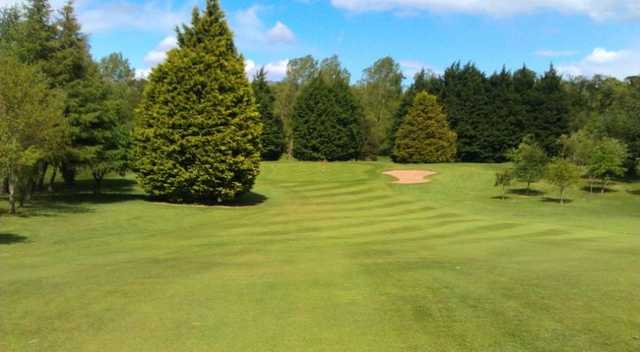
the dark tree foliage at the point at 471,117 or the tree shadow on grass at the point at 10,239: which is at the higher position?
the dark tree foliage at the point at 471,117

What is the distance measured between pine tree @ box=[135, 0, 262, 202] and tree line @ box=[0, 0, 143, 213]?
2.53m

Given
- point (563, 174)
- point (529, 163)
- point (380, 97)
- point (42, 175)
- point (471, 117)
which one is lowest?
point (42, 175)

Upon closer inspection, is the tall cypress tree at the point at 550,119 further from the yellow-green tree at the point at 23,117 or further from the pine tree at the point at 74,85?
the yellow-green tree at the point at 23,117

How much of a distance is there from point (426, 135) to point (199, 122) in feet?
134

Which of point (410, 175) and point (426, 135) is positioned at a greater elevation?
point (426, 135)

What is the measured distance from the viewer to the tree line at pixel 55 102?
2572 centimetres

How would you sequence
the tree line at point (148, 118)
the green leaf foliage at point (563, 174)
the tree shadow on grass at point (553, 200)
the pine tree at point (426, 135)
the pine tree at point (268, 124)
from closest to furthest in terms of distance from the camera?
the tree line at point (148, 118) → the green leaf foliage at point (563, 174) → the tree shadow on grass at point (553, 200) → the pine tree at point (426, 135) → the pine tree at point (268, 124)

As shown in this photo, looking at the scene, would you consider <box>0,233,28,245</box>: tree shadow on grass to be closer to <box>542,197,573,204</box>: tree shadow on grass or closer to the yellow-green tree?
the yellow-green tree

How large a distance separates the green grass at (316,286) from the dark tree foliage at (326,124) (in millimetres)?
44833

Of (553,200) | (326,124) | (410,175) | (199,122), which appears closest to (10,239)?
(199,122)

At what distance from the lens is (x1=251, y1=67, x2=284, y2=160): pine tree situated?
74500mm

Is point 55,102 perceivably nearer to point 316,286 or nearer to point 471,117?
point 316,286

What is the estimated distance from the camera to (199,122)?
33969 mm

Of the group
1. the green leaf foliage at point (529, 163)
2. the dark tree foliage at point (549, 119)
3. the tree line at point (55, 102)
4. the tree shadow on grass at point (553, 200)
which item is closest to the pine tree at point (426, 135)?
the dark tree foliage at point (549, 119)
